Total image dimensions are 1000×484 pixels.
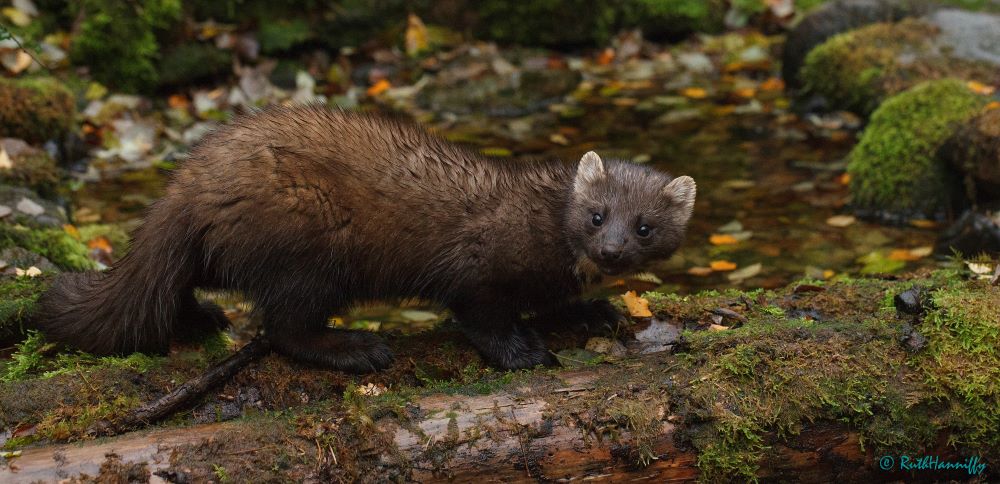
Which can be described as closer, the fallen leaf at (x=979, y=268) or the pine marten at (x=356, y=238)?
the pine marten at (x=356, y=238)

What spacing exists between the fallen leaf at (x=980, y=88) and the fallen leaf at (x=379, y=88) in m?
6.89

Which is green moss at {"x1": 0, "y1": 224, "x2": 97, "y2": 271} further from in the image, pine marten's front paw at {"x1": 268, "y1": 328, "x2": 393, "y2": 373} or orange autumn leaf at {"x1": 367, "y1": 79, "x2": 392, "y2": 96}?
orange autumn leaf at {"x1": 367, "y1": 79, "x2": 392, "y2": 96}

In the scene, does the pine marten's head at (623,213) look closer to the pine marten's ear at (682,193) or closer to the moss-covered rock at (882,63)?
the pine marten's ear at (682,193)

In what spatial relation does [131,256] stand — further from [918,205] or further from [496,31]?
[496,31]

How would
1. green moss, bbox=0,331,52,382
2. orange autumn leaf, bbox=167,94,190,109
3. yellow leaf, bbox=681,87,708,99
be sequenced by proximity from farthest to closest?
yellow leaf, bbox=681,87,708,99, orange autumn leaf, bbox=167,94,190,109, green moss, bbox=0,331,52,382

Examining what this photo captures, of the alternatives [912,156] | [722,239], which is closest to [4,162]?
[722,239]

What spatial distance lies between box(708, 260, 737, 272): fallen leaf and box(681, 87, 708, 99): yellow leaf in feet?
16.2

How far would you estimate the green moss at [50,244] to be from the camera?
6.67 meters

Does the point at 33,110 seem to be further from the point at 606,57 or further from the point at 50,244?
the point at 606,57

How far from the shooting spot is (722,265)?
823 centimetres

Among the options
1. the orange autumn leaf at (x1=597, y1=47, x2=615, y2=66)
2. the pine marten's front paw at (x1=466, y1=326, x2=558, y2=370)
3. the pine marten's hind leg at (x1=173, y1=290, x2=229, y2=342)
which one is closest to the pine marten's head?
the pine marten's front paw at (x1=466, y1=326, x2=558, y2=370)

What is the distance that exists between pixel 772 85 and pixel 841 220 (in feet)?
14.8

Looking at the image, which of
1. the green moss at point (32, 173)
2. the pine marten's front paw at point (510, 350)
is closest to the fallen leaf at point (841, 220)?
the pine marten's front paw at point (510, 350)

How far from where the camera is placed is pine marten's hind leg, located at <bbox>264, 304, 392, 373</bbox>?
511cm
